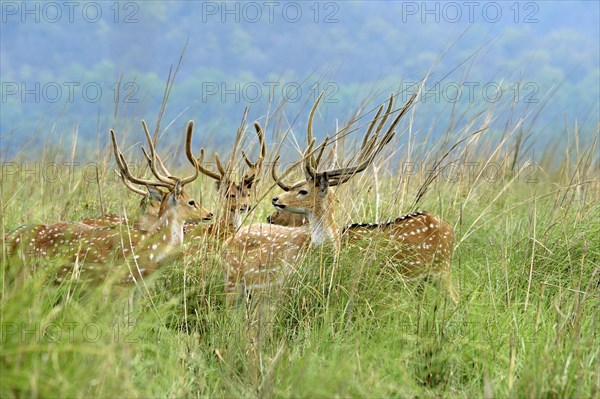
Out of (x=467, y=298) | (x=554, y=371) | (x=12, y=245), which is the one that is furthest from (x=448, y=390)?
(x=12, y=245)

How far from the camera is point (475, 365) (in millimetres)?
3531

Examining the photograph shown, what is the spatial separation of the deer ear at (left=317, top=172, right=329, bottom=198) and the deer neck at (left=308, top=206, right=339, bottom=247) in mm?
86

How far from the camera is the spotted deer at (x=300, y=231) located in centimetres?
443

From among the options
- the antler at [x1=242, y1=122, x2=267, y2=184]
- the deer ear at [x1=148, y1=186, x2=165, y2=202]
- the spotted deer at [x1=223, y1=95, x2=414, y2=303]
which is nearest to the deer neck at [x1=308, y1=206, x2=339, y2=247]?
the spotted deer at [x1=223, y1=95, x2=414, y2=303]

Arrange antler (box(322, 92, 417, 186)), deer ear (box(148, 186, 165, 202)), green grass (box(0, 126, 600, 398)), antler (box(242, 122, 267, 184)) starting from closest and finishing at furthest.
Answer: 1. green grass (box(0, 126, 600, 398))
2. antler (box(322, 92, 417, 186))
3. antler (box(242, 122, 267, 184))
4. deer ear (box(148, 186, 165, 202))

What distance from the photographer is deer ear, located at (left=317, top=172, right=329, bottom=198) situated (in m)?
4.83

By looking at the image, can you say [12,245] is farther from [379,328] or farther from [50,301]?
[379,328]

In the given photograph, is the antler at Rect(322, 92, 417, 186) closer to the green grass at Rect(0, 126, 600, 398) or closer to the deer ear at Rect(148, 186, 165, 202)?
the green grass at Rect(0, 126, 600, 398)

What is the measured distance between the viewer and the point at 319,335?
152 inches

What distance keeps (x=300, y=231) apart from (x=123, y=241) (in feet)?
3.33

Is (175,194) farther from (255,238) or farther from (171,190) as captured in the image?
(255,238)

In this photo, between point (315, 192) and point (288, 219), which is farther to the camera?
point (288, 219)

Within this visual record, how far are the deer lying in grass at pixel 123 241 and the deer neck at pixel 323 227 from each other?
2.33 feet

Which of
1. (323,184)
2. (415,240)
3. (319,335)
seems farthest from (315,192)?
(319,335)
